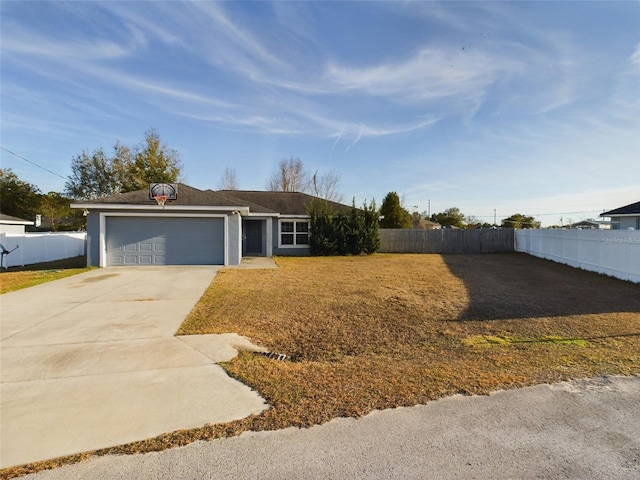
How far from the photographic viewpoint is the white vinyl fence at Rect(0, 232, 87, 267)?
14562mm

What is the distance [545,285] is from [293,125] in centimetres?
1573

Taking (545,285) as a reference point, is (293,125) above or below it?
above

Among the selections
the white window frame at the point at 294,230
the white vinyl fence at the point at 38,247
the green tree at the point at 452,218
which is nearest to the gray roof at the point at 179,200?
the white vinyl fence at the point at 38,247

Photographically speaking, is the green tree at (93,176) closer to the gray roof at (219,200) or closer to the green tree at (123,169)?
the green tree at (123,169)

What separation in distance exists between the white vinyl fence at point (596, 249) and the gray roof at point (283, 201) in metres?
11.5

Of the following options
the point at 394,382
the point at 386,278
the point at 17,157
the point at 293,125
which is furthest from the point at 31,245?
the point at 394,382

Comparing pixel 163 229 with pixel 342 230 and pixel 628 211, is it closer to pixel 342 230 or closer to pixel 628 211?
pixel 342 230

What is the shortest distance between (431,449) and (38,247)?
66.8 feet

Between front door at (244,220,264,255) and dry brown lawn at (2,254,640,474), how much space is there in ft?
32.3

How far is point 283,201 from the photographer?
22.0 m

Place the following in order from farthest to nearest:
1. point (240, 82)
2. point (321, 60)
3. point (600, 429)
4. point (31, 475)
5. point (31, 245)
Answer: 1. point (31, 245)
2. point (240, 82)
3. point (321, 60)
4. point (600, 429)
5. point (31, 475)

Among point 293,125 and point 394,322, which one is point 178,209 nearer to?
point 293,125

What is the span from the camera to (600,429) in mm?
2742

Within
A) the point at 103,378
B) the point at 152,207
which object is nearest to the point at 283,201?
the point at 152,207
